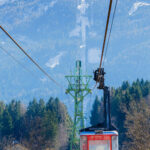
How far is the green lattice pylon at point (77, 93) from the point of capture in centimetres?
2022

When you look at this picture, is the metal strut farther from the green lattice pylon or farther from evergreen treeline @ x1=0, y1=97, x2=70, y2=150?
evergreen treeline @ x1=0, y1=97, x2=70, y2=150

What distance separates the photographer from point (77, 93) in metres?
21.0

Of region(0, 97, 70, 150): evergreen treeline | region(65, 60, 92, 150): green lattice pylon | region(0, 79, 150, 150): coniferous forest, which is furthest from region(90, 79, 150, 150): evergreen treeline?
region(0, 97, 70, 150): evergreen treeline

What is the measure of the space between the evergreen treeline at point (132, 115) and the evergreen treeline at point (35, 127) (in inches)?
288

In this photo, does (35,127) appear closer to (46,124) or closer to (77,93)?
(46,124)

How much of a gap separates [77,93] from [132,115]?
31.1 feet

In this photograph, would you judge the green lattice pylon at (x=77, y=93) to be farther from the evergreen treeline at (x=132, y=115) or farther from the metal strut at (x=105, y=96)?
the metal strut at (x=105, y=96)

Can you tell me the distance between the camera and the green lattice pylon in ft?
66.3

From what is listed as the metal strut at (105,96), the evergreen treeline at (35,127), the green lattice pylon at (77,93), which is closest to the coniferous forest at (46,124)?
the evergreen treeline at (35,127)

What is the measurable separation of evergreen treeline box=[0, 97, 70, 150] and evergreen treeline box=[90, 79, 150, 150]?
7305 mm

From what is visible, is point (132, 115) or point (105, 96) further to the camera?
point (132, 115)

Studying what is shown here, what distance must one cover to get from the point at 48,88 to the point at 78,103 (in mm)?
125027

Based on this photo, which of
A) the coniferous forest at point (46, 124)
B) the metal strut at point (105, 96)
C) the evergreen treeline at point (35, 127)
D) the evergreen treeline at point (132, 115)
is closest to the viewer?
the metal strut at point (105, 96)

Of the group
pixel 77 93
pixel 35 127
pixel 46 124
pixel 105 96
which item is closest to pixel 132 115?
pixel 77 93
